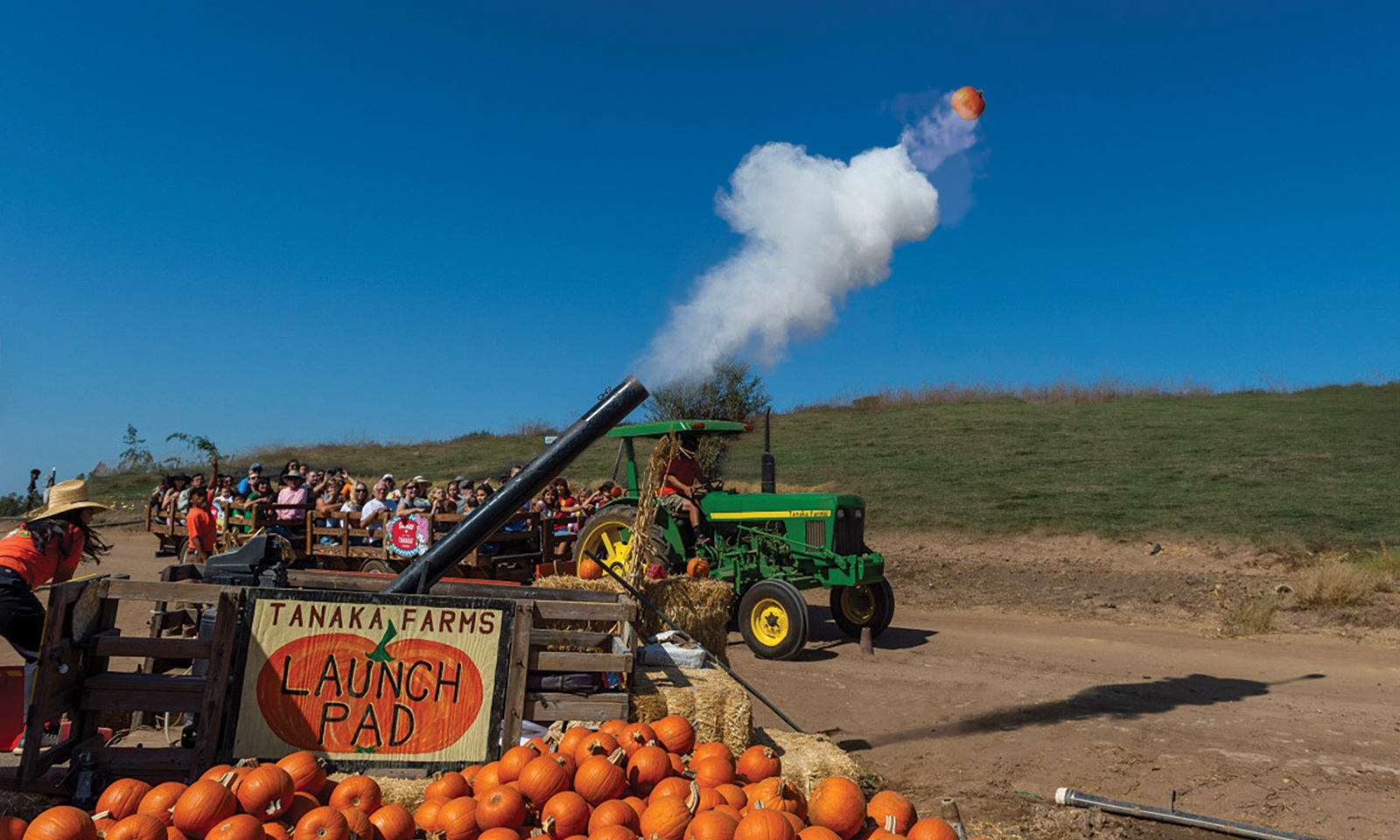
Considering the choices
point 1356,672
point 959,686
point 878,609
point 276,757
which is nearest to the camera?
point 276,757

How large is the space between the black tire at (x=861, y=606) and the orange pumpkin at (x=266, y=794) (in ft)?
27.0

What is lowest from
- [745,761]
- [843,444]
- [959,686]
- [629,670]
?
[959,686]

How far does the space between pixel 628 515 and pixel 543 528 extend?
2.13 metres

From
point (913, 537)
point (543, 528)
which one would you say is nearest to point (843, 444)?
point (913, 537)

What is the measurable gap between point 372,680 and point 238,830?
38.4 inches

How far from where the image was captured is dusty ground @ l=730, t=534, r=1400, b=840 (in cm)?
506

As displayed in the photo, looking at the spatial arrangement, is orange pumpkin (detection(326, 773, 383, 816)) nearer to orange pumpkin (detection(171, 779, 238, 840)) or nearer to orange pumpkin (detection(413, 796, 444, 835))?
orange pumpkin (detection(413, 796, 444, 835))

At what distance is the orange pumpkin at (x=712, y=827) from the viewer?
301cm

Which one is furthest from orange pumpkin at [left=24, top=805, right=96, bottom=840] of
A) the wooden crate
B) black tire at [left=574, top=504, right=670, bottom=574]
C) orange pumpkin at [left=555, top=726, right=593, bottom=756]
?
black tire at [left=574, top=504, right=670, bottom=574]

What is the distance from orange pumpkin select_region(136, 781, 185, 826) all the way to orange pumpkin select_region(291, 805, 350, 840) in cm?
53

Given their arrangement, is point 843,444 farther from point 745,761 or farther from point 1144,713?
point 745,761

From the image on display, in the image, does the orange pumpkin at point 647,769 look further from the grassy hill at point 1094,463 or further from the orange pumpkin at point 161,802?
the grassy hill at point 1094,463

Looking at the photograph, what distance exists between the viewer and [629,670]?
13.9 ft

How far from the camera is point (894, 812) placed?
3.34m
